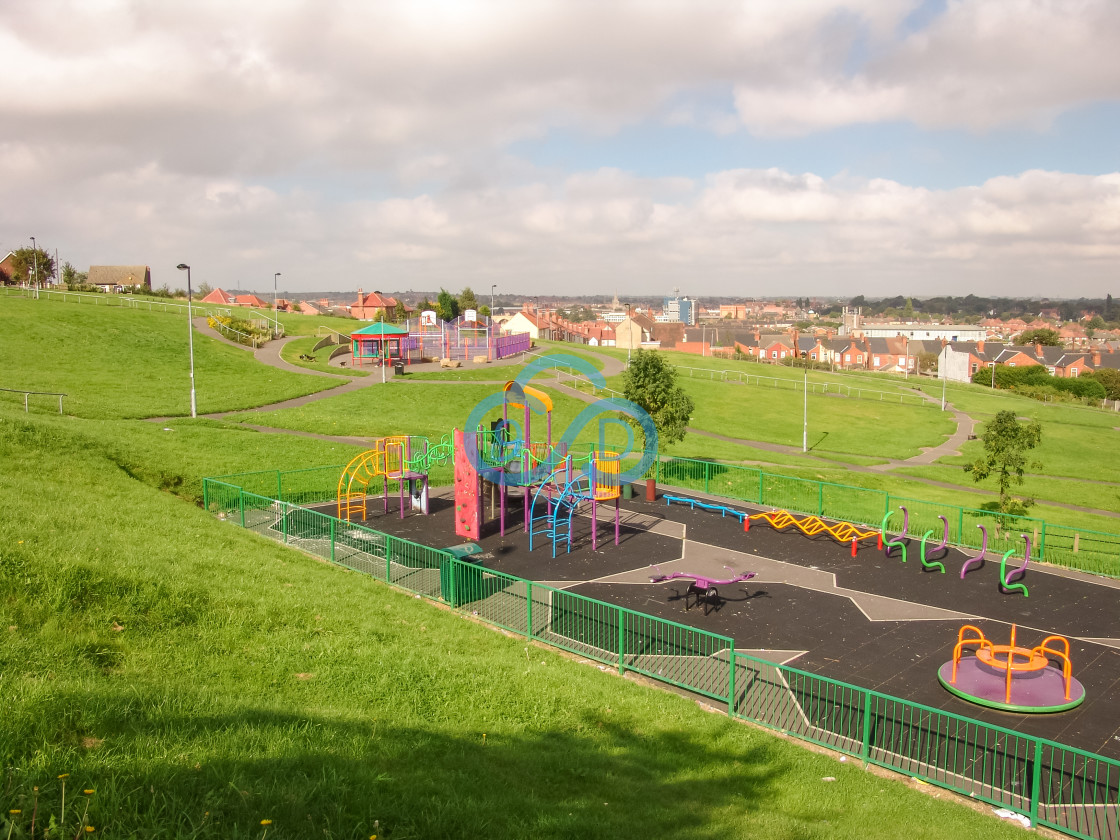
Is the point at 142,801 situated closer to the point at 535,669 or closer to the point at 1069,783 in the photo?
the point at 535,669

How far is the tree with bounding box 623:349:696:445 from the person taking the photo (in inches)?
1227

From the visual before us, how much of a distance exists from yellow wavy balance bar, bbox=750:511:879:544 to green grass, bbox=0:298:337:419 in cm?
3079

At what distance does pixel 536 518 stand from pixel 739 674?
12.1m

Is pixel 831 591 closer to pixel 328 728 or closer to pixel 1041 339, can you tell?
pixel 328 728

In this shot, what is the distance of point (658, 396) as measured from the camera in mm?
31312

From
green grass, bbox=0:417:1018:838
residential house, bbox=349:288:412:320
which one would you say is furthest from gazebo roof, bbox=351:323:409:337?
residential house, bbox=349:288:412:320

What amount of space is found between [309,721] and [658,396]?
24.7 meters

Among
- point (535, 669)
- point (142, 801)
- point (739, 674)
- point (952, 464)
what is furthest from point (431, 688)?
point (952, 464)

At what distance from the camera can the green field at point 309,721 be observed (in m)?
5.88

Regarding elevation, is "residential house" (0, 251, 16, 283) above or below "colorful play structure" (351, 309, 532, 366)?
above

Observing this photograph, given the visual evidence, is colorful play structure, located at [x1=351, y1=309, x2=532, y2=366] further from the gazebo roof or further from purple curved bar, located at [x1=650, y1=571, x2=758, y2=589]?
purple curved bar, located at [x1=650, y1=571, x2=758, y2=589]

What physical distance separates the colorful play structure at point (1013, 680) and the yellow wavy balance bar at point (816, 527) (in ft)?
26.2

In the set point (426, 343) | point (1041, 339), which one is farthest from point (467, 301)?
point (1041, 339)

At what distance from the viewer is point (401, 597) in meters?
15.9
